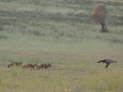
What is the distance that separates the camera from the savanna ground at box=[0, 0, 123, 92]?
12984 millimetres

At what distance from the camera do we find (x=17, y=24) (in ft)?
128

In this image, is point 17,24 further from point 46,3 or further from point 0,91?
point 0,91

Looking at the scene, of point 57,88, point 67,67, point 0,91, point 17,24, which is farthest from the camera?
point 17,24

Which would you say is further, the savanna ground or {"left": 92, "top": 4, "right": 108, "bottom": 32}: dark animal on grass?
{"left": 92, "top": 4, "right": 108, "bottom": 32}: dark animal on grass

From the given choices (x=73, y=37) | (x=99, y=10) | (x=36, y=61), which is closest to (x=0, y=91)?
(x=36, y=61)

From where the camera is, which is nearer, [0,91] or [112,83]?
[0,91]

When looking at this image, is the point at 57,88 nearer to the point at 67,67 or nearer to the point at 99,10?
the point at 67,67

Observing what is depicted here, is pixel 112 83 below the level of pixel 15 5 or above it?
above

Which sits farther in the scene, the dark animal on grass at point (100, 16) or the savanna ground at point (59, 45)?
the dark animal on grass at point (100, 16)

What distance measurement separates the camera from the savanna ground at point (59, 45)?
1298 centimetres

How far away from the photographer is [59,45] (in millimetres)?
31109

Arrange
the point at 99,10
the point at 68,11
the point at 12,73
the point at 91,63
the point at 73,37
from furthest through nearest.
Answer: the point at 68,11 < the point at 99,10 < the point at 73,37 < the point at 91,63 < the point at 12,73

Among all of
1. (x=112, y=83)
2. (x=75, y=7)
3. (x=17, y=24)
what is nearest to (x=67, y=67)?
(x=112, y=83)

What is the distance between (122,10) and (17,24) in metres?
15.7
